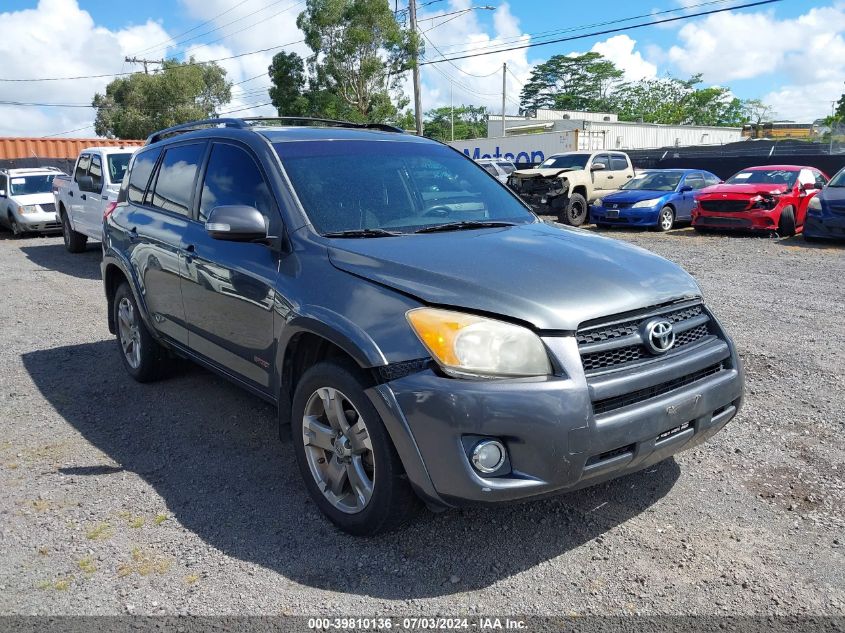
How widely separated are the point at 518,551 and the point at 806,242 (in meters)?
12.9

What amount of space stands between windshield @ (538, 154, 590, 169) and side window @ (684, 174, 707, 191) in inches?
102

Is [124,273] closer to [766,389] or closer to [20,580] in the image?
[20,580]

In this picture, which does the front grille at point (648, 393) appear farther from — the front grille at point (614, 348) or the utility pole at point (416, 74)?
the utility pole at point (416, 74)

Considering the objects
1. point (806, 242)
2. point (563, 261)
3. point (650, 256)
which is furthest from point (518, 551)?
point (806, 242)

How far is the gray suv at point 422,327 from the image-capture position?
264 centimetres

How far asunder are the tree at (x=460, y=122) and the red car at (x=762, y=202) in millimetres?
65070

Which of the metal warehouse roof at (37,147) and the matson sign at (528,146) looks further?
the matson sign at (528,146)

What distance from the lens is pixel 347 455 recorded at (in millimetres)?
3072

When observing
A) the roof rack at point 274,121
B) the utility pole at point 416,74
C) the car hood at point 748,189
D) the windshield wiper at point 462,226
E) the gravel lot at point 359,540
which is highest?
the utility pole at point 416,74

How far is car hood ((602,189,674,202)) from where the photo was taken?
16141 mm

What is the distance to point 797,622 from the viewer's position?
2.55 meters

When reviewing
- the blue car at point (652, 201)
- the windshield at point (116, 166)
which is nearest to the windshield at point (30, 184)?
the windshield at point (116, 166)

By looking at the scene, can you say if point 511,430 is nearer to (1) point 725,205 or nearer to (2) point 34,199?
(1) point 725,205

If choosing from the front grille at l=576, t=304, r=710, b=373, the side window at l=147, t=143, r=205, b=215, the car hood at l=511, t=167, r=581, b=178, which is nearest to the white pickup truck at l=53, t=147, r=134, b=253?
the side window at l=147, t=143, r=205, b=215
